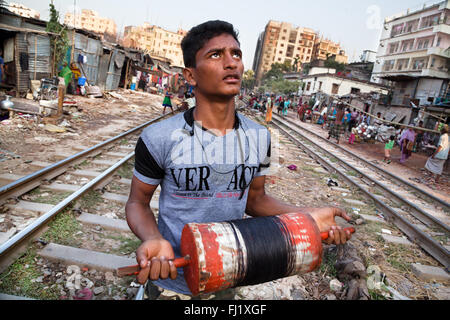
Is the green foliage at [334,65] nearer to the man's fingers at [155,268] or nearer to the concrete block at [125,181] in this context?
the concrete block at [125,181]

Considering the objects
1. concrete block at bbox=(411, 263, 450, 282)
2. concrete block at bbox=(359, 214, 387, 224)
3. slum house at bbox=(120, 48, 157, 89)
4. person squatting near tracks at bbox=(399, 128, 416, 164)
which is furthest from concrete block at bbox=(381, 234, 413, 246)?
slum house at bbox=(120, 48, 157, 89)

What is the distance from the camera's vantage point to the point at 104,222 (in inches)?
168

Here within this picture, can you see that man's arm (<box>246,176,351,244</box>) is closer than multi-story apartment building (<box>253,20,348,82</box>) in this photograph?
Yes

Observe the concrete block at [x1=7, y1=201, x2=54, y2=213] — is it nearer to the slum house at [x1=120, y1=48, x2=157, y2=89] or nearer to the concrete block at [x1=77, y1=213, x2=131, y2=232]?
the concrete block at [x1=77, y1=213, x2=131, y2=232]

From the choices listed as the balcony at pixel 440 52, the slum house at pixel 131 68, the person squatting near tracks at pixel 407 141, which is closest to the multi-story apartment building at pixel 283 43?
the balcony at pixel 440 52

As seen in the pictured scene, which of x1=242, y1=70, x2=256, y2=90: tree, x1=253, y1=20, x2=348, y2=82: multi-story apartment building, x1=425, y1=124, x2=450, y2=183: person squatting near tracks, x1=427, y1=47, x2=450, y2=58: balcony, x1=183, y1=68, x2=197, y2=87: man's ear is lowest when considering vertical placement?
x1=425, y1=124, x2=450, y2=183: person squatting near tracks

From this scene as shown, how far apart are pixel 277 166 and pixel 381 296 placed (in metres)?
6.05

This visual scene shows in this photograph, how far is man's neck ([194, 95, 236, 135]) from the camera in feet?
5.26

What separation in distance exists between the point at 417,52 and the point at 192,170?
2114 inches

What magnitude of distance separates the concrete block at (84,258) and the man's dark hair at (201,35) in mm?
2662

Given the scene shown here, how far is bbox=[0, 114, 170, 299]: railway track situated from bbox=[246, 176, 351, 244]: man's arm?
2079 millimetres

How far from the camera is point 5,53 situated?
Result: 13.6 meters

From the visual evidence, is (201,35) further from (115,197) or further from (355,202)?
(355,202)

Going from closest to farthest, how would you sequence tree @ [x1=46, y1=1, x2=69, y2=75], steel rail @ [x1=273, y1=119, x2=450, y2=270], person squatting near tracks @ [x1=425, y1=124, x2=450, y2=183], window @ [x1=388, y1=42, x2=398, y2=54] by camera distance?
steel rail @ [x1=273, y1=119, x2=450, y2=270], person squatting near tracks @ [x1=425, y1=124, x2=450, y2=183], tree @ [x1=46, y1=1, x2=69, y2=75], window @ [x1=388, y1=42, x2=398, y2=54]
